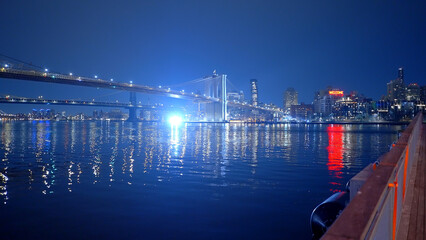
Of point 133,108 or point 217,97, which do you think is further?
point 133,108

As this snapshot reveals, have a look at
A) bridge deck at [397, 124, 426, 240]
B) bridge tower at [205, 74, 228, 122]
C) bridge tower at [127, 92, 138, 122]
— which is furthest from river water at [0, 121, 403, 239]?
bridge tower at [127, 92, 138, 122]

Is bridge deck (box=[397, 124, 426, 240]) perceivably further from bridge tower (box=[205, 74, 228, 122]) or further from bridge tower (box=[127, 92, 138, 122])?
bridge tower (box=[127, 92, 138, 122])

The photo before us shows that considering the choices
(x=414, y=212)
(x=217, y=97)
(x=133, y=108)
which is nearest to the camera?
(x=414, y=212)

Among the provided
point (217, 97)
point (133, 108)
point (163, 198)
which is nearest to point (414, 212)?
point (163, 198)

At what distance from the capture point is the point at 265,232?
732cm

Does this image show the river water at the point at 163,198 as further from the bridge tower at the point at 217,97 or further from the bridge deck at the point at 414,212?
the bridge tower at the point at 217,97

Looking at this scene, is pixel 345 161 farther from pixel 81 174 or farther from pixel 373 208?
pixel 373 208

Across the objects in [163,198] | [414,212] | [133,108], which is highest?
[133,108]

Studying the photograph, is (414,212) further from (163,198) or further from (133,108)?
(133,108)

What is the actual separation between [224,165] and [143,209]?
865 centimetres

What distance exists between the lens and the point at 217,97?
11806cm

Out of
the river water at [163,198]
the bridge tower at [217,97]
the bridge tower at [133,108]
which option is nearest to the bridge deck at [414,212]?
the river water at [163,198]

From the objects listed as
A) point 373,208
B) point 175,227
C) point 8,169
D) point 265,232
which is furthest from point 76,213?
point 8,169

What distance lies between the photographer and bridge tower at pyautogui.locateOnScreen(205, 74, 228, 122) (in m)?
113
